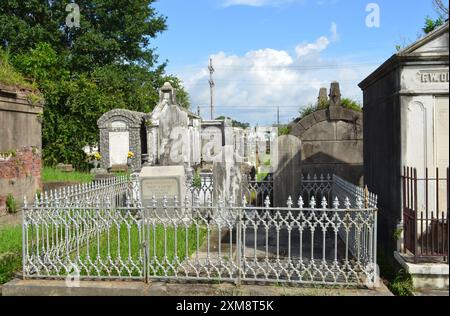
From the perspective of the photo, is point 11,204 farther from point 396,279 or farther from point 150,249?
point 396,279

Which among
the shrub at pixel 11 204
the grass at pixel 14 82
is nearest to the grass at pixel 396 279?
the shrub at pixel 11 204

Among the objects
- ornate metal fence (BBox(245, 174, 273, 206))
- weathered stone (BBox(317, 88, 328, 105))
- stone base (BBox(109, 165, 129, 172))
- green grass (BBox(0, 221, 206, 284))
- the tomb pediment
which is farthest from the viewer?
stone base (BBox(109, 165, 129, 172))

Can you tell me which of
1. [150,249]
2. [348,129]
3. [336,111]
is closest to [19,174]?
[150,249]

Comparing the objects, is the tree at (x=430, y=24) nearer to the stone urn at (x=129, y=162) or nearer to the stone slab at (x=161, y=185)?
the stone slab at (x=161, y=185)

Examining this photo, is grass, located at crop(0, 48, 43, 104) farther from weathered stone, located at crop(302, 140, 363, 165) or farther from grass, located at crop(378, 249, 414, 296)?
grass, located at crop(378, 249, 414, 296)

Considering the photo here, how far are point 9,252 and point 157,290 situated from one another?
289 centimetres

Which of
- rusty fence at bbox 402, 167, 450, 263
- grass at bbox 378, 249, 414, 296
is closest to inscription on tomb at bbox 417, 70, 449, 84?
rusty fence at bbox 402, 167, 450, 263

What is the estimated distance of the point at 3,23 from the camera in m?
24.8

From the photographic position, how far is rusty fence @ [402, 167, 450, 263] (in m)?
5.27

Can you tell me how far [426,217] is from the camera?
17.2 ft

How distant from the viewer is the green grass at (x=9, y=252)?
6066mm

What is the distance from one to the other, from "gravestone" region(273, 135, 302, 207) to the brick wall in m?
5.81

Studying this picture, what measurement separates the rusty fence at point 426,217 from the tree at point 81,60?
18356 millimetres
